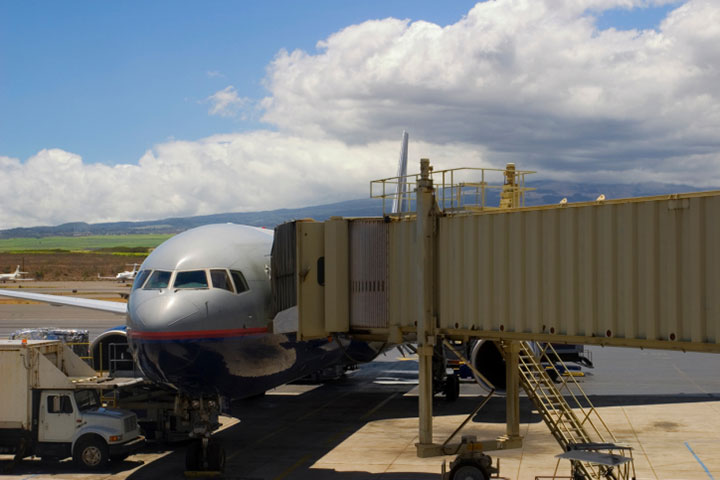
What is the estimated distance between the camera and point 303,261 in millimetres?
18953

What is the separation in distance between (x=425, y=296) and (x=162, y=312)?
5999 millimetres

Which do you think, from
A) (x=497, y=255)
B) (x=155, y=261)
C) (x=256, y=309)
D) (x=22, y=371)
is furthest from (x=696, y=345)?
(x=22, y=371)

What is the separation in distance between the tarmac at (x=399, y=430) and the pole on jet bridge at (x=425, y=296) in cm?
385

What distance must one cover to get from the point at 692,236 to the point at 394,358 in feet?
111

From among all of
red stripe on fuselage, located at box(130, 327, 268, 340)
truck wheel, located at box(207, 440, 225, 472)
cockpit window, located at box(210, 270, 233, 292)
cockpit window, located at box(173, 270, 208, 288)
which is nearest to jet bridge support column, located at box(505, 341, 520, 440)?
red stripe on fuselage, located at box(130, 327, 268, 340)

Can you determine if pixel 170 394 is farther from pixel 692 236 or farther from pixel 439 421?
pixel 692 236

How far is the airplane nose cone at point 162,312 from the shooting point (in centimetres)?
1836

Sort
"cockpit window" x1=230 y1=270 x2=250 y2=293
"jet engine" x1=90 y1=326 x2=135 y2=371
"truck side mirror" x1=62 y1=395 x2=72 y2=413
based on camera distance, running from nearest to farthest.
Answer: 1. "cockpit window" x1=230 y1=270 x2=250 y2=293
2. "truck side mirror" x1=62 y1=395 x2=72 y2=413
3. "jet engine" x1=90 y1=326 x2=135 y2=371

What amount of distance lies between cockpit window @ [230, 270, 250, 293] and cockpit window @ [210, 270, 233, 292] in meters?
0.17

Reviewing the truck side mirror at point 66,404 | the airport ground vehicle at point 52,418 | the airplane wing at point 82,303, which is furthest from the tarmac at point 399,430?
the airplane wing at point 82,303

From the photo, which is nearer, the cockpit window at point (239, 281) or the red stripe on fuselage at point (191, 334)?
the red stripe on fuselage at point (191, 334)

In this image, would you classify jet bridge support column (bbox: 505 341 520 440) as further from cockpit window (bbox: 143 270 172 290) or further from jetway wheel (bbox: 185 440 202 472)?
cockpit window (bbox: 143 270 172 290)

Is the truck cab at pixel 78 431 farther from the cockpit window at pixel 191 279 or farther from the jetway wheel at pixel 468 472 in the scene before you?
the jetway wheel at pixel 468 472

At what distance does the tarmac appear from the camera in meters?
21.1
